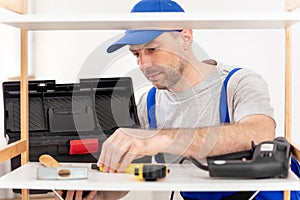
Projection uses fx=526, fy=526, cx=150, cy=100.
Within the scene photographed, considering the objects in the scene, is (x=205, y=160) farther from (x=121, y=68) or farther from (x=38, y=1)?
(x=38, y=1)

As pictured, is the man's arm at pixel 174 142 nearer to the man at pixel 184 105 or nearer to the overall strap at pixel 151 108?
the man at pixel 184 105

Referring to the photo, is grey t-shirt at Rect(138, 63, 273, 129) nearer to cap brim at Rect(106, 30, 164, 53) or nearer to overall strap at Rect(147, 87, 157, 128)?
overall strap at Rect(147, 87, 157, 128)

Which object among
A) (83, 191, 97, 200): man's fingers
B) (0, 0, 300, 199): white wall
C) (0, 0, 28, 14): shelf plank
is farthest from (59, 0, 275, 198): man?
(0, 0, 300, 199): white wall

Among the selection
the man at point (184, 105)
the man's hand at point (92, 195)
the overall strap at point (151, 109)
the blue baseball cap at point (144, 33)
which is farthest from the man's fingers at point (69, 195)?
the overall strap at point (151, 109)

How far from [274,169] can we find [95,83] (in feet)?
3.38

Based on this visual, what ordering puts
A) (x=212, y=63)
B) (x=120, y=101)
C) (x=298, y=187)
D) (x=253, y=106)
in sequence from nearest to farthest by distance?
(x=298, y=187)
(x=253, y=106)
(x=212, y=63)
(x=120, y=101)

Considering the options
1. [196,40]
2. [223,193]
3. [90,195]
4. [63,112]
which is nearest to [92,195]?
[90,195]

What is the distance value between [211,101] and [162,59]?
0.18m

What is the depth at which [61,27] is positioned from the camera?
110 cm

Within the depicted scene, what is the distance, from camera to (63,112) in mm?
1927

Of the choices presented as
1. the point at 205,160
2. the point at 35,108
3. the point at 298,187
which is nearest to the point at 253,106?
the point at 205,160

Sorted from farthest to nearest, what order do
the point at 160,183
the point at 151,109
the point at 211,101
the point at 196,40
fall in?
1. the point at 196,40
2. the point at 151,109
3. the point at 211,101
4. the point at 160,183

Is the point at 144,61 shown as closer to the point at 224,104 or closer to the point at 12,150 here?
the point at 224,104

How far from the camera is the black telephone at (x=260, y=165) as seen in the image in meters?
0.93
